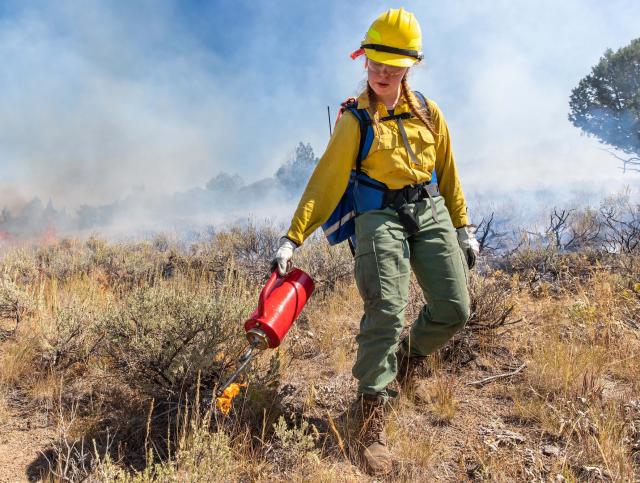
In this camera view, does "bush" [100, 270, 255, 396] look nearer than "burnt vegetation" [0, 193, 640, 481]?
No

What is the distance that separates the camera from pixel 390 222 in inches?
93.5

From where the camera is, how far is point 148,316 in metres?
2.77

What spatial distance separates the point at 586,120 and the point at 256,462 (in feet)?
79.3

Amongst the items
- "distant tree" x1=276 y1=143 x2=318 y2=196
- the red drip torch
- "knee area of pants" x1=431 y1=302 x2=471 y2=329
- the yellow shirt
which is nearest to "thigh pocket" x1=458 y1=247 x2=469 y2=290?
"knee area of pants" x1=431 y1=302 x2=471 y2=329

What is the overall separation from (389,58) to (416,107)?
30 cm

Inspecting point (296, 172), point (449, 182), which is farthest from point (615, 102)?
point (296, 172)

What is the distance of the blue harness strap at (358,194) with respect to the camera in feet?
7.81

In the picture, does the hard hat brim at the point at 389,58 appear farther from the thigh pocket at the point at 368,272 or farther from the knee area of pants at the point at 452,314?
the knee area of pants at the point at 452,314

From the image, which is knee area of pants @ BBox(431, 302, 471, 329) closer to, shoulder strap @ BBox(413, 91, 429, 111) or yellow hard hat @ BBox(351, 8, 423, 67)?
shoulder strap @ BBox(413, 91, 429, 111)

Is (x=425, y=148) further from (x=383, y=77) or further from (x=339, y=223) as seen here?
(x=339, y=223)

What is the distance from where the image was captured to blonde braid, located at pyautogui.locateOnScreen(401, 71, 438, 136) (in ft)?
8.07

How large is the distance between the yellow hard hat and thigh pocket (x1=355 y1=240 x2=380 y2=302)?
95 centimetres

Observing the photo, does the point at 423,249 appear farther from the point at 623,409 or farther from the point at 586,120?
the point at 586,120

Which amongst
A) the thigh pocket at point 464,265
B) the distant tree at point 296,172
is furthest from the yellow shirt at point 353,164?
the distant tree at point 296,172
